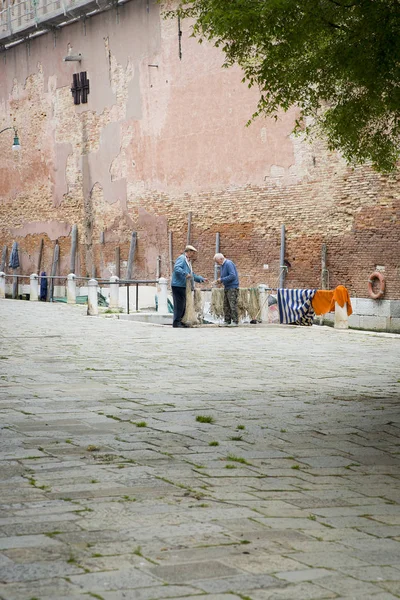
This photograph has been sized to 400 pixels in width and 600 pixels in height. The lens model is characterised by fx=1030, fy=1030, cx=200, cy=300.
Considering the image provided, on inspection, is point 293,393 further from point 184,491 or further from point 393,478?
point 184,491

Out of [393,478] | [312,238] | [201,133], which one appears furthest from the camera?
[201,133]

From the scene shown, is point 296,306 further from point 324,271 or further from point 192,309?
point 324,271

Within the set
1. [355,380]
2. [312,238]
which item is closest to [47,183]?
[312,238]

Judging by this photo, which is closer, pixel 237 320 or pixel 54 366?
pixel 54 366

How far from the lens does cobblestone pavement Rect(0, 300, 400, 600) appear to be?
3773 millimetres

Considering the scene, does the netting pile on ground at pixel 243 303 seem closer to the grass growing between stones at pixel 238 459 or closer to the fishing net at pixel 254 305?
the fishing net at pixel 254 305

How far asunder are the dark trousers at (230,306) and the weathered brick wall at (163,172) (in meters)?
4.18

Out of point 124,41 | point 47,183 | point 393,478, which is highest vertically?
point 124,41

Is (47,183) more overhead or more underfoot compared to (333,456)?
more overhead

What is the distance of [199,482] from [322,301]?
14471mm

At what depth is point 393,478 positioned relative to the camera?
566 centimetres

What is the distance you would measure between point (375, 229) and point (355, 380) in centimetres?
1271

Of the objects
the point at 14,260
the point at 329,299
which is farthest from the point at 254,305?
the point at 14,260

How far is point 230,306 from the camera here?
19719 millimetres
